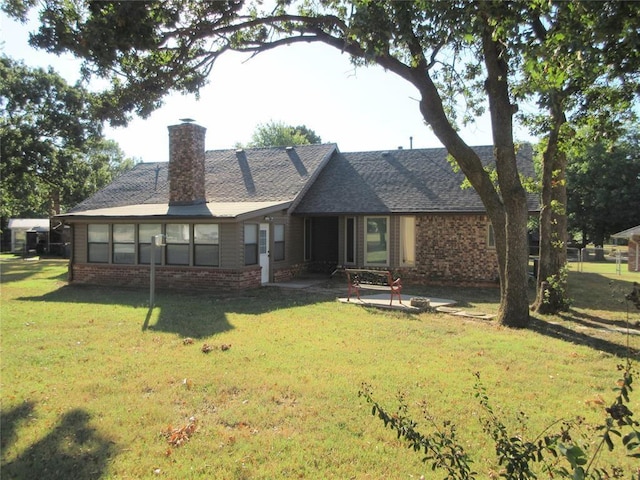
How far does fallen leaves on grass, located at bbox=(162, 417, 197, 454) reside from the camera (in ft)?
14.6

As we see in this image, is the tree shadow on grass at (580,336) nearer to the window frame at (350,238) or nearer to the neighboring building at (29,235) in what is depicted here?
the window frame at (350,238)

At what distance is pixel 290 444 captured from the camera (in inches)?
174

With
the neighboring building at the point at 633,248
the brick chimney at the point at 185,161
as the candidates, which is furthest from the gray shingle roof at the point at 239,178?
the neighboring building at the point at 633,248

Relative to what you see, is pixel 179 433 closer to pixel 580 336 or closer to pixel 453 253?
pixel 580 336

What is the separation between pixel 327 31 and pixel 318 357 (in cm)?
747

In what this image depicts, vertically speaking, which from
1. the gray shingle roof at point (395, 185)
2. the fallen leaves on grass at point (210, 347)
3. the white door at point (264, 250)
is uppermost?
the gray shingle roof at point (395, 185)

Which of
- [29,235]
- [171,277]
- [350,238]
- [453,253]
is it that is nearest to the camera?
→ [171,277]

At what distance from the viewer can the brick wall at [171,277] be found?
14812mm

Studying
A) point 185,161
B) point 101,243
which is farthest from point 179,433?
point 101,243

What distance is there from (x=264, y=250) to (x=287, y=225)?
70.7 inches

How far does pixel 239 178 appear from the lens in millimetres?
20500

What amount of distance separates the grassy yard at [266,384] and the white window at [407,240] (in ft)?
21.1

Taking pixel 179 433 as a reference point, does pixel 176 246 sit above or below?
above

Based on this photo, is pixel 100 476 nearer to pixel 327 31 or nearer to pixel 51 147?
pixel 327 31
